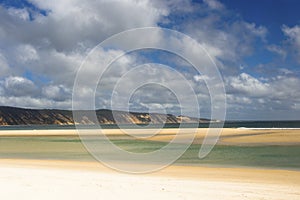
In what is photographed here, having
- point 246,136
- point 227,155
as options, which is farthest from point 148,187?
point 246,136

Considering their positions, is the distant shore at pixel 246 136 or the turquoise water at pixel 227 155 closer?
the turquoise water at pixel 227 155

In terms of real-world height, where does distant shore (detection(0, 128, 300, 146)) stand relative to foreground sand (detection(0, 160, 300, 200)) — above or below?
above

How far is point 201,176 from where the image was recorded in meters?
18.8

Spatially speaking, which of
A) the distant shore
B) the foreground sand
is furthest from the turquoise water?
the distant shore

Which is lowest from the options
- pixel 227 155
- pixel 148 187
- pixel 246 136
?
pixel 148 187

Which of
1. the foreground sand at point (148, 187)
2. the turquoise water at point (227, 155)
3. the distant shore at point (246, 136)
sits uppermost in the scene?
the distant shore at point (246, 136)

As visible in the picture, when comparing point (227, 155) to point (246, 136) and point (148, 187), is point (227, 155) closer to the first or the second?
point (148, 187)

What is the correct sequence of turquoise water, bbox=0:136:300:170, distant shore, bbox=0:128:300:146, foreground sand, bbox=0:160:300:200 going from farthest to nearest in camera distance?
distant shore, bbox=0:128:300:146 → turquoise water, bbox=0:136:300:170 → foreground sand, bbox=0:160:300:200

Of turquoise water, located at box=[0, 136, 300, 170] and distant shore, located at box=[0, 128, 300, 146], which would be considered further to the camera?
distant shore, located at box=[0, 128, 300, 146]

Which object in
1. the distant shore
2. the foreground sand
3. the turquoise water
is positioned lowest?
the foreground sand

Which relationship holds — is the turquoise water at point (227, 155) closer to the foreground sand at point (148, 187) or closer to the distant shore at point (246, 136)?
the foreground sand at point (148, 187)

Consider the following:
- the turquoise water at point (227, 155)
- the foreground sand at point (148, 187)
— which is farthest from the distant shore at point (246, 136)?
the foreground sand at point (148, 187)

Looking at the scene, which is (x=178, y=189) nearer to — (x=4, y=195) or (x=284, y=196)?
(x=284, y=196)

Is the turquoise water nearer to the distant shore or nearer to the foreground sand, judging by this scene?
the foreground sand
